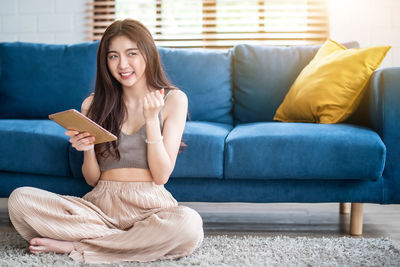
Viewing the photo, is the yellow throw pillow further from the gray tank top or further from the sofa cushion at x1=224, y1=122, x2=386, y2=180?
the gray tank top

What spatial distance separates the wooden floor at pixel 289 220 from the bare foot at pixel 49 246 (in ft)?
1.74

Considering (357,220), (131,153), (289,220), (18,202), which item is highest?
(131,153)

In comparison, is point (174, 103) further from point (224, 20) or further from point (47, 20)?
point (47, 20)

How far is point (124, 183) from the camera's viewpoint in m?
1.52

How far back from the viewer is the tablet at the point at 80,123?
1.26 metres

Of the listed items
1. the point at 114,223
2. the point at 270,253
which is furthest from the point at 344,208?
the point at 114,223

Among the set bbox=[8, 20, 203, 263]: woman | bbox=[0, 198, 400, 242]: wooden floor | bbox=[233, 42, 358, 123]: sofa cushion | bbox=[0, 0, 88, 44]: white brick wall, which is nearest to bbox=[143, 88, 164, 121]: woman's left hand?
bbox=[8, 20, 203, 263]: woman

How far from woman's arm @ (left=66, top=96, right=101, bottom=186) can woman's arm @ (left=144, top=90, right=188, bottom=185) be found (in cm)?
19

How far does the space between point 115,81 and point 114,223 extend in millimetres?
508

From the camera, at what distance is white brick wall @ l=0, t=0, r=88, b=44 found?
3.27 metres

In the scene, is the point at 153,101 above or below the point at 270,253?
above

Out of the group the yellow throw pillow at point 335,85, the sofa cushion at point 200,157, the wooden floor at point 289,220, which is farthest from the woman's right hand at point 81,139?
the yellow throw pillow at point 335,85

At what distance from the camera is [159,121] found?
1574 mm

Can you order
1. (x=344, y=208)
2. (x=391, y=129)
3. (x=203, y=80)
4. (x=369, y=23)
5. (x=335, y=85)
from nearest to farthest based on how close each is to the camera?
(x=391, y=129) → (x=335, y=85) → (x=344, y=208) → (x=203, y=80) → (x=369, y=23)
